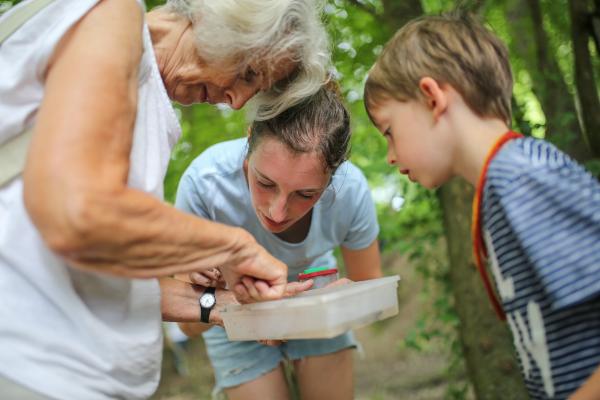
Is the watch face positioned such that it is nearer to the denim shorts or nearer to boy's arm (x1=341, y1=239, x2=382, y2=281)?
the denim shorts

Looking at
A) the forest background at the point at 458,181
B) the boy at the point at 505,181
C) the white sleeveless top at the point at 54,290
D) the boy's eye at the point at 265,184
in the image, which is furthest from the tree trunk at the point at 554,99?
the white sleeveless top at the point at 54,290

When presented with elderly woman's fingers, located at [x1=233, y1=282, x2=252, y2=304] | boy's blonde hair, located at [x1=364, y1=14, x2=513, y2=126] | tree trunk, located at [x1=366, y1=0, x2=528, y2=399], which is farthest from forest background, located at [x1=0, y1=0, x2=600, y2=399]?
elderly woman's fingers, located at [x1=233, y1=282, x2=252, y2=304]

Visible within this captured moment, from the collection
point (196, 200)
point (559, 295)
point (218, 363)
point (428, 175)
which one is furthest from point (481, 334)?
point (559, 295)

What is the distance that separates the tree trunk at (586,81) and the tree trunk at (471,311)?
619 mm

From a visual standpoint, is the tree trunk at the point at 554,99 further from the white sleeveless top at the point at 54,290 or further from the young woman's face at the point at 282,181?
the white sleeveless top at the point at 54,290

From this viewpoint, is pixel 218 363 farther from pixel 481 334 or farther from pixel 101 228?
pixel 101 228

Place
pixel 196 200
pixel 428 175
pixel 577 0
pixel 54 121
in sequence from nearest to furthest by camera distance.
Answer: pixel 54 121 < pixel 428 175 < pixel 196 200 < pixel 577 0

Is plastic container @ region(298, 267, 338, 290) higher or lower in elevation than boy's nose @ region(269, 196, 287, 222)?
lower

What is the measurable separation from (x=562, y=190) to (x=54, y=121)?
946mm

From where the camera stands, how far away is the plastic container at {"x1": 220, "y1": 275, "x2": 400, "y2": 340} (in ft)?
4.86

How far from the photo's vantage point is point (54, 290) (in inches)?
54.8

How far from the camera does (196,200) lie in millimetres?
2500

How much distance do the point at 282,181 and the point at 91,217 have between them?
105 cm

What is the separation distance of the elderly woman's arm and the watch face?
2.47 ft
